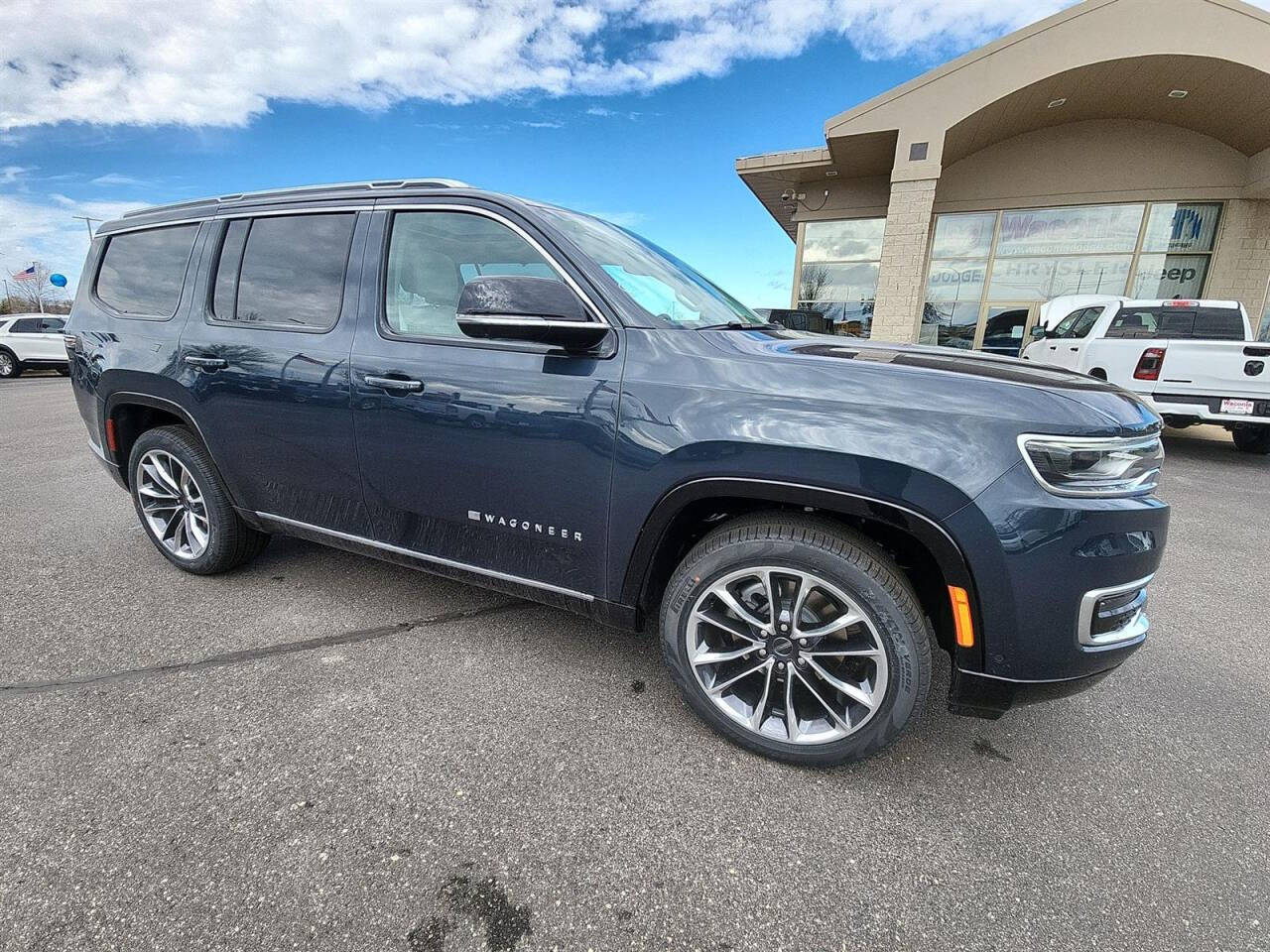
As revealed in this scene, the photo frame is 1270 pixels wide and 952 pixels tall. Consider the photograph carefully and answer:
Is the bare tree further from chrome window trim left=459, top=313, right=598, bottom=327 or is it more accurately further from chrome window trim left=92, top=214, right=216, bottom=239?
chrome window trim left=459, top=313, right=598, bottom=327

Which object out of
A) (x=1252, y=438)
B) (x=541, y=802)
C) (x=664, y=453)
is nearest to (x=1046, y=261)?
(x=1252, y=438)

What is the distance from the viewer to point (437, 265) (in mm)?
2506

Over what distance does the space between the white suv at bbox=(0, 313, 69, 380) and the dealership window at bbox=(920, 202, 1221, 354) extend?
75.2 feet

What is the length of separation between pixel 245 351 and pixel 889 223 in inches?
444

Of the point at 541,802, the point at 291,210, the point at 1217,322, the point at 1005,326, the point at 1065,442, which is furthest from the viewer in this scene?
the point at 1005,326

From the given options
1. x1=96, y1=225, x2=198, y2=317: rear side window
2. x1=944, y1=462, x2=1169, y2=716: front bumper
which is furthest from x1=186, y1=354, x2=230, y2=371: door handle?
x1=944, y1=462, x2=1169, y2=716: front bumper

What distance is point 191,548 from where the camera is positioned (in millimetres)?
3359

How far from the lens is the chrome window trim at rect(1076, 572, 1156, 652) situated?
168 cm

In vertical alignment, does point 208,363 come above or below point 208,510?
above

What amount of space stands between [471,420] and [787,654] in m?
1.38

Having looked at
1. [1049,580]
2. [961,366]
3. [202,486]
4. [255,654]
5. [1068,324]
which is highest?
[1068,324]

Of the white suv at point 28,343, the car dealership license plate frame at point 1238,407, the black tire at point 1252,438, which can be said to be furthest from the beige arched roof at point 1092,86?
the white suv at point 28,343

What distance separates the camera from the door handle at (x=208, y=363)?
2834mm

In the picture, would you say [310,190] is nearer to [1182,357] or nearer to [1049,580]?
[1049,580]
